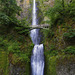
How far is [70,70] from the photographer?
5324mm

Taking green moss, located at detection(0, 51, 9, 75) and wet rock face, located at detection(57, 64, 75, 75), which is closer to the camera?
wet rock face, located at detection(57, 64, 75, 75)

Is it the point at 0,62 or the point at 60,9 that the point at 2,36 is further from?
the point at 60,9

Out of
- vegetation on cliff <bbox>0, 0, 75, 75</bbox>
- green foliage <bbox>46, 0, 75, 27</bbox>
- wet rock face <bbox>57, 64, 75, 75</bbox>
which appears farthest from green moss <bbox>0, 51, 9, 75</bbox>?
green foliage <bbox>46, 0, 75, 27</bbox>

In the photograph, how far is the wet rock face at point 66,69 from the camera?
5268 mm

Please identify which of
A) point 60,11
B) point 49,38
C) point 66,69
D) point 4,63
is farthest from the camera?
point 49,38

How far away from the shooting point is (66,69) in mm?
5492

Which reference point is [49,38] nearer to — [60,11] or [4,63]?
[60,11]

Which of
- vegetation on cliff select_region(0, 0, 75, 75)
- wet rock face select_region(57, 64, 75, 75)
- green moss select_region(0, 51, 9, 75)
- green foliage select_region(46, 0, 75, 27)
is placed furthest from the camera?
green foliage select_region(46, 0, 75, 27)

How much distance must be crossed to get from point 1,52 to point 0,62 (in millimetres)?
873

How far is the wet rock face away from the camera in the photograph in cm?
527

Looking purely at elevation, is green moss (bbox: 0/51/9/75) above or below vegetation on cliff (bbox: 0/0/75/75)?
below

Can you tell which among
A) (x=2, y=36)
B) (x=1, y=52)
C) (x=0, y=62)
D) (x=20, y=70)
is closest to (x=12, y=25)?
(x=2, y=36)

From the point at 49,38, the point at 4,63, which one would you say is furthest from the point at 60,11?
the point at 4,63

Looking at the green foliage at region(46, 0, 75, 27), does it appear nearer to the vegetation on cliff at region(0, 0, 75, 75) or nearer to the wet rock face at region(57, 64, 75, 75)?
the vegetation on cliff at region(0, 0, 75, 75)
